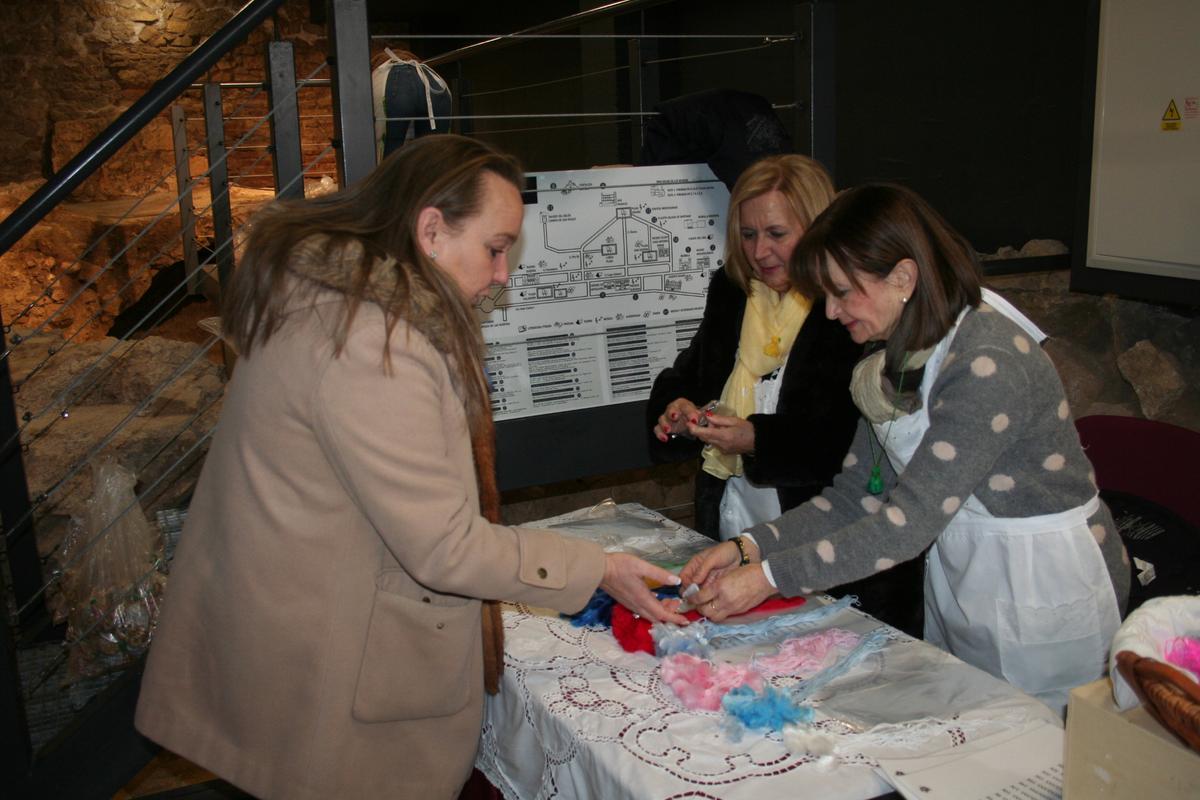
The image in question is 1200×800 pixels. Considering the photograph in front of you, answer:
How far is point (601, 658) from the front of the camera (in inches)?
70.3

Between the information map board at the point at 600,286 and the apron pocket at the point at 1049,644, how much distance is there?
1.39 metres

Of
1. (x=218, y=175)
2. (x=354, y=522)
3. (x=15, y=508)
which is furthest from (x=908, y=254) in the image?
(x=218, y=175)

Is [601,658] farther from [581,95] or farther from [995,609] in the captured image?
[581,95]

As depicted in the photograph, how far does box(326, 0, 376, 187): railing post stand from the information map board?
52 cm

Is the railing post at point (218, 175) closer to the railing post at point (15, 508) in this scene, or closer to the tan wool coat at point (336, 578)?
the railing post at point (15, 508)

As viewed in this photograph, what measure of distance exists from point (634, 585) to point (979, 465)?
61cm

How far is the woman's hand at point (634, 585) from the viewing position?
68.2 inches

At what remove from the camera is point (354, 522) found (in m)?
1.44

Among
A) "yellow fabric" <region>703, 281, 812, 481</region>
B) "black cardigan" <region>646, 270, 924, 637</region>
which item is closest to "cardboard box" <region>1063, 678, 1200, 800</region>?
"black cardigan" <region>646, 270, 924, 637</region>

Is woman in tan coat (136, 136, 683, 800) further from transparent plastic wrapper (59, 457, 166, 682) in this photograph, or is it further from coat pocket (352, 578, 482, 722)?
transparent plastic wrapper (59, 457, 166, 682)

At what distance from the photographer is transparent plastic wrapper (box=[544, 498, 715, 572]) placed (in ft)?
7.29

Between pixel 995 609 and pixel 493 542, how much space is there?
3.20 ft

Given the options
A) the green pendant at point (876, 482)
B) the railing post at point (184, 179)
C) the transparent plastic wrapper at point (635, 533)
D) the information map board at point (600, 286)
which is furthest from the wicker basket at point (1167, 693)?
the railing post at point (184, 179)

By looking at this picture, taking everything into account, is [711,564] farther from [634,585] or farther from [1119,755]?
[1119,755]
